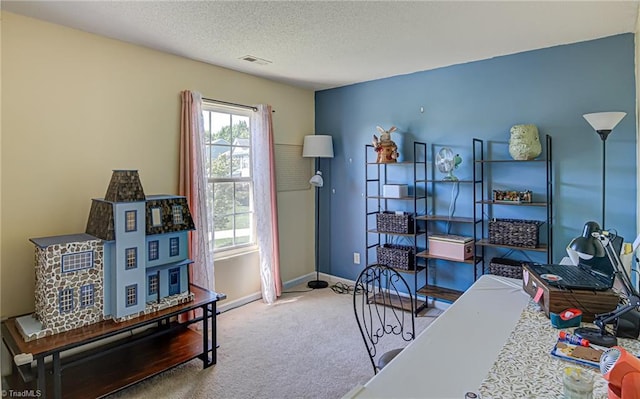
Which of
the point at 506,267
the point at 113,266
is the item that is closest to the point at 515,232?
the point at 506,267

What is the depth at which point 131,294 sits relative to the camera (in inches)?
91.7

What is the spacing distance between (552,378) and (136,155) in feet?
10.00

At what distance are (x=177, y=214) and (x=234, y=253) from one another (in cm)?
123

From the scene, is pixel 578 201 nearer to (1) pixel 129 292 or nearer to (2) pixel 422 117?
(2) pixel 422 117

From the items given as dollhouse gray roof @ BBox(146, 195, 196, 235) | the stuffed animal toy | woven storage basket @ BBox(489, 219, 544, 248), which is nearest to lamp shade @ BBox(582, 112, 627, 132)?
woven storage basket @ BBox(489, 219, 544, 248)

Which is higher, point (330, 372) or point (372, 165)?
point (372, 165)

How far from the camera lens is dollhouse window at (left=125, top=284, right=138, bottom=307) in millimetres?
2311

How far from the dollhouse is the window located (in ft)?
3.20

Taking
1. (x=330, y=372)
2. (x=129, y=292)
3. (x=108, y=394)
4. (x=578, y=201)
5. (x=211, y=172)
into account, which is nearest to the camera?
(x=108, y=394)

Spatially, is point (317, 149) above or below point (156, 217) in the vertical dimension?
above

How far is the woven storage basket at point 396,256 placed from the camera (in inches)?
145

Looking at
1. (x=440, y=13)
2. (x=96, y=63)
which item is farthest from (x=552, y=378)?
(x=96, y=63)

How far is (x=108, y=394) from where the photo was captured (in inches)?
85.0

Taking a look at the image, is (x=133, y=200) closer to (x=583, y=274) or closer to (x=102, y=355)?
(x=102, y=355)
